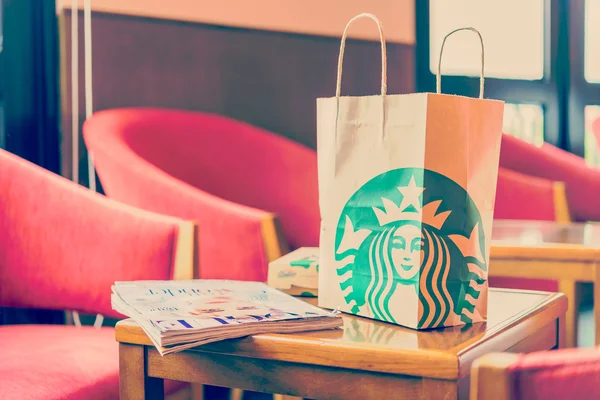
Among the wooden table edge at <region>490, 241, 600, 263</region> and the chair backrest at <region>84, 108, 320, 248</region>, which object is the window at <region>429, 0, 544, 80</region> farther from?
the wooden table edge at <region>490, 241, 600, 263</region>

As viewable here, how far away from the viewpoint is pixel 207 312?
88 centimetres

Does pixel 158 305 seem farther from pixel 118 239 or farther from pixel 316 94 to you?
pixel 316 94

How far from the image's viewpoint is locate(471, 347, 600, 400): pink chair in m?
0.48

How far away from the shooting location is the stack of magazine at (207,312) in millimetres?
804

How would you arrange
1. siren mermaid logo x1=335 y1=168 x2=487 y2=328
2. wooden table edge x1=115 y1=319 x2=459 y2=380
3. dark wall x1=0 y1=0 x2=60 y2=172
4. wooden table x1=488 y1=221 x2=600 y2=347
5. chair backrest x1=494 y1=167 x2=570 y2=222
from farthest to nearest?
chair backrest x1=494 y1=167 x2=570 y2=222 → dark wall x1=0 y1=0 x2=60 y2=172 → wooden table x1=488 y1=221 x2=600 y2=347 → siren mermaid logo x1=335 y1=168 x2=487 y2=328 → wooden table edge x1=115 y1=319 x2=459 y2=380

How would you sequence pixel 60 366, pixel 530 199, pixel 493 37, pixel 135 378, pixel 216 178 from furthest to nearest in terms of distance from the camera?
pixel 493 37 → pixel 530 199 → pixel 216 178 → pixel 60 366 → pixel 135 378

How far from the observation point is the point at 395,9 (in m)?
3.09

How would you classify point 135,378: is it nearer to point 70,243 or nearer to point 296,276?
point 296,276

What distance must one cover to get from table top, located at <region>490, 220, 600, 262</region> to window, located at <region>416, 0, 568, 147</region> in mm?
1507

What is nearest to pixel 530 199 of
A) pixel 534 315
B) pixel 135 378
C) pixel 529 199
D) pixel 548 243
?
pixel 529 199

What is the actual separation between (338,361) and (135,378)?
262 millimetres

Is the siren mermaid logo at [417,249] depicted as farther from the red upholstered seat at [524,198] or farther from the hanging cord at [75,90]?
the red upholstered seat at [524,198]

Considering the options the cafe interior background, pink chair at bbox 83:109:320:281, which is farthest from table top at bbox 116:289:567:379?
the cafe interior background

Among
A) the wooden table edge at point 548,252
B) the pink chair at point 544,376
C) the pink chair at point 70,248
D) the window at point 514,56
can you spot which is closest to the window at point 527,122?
the window at point 514,56
